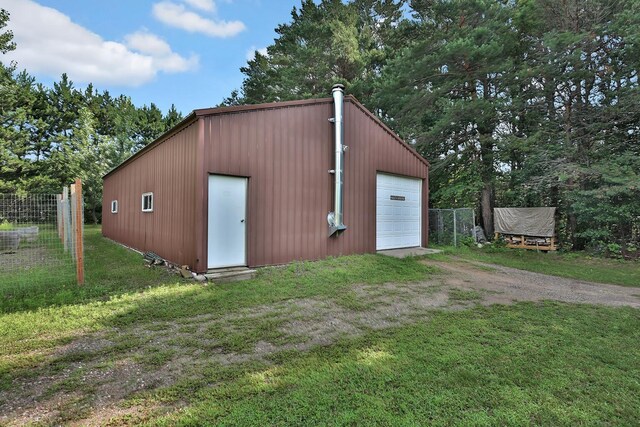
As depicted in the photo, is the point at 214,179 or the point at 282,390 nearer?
the point at 282,390

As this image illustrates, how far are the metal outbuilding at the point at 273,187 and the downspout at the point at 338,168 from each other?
0.9 inches

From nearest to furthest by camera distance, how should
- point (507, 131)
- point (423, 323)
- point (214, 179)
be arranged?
1. point (423, 323)
2. point (214, 179)
3. point (507, 131)

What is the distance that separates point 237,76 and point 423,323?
2173 cm

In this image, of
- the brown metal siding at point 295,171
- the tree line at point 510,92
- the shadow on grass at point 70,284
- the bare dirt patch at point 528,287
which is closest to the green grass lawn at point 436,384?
the bare dirt patch at point 528,287

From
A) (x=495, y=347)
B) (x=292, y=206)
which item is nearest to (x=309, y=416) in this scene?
(x=495, y=347)

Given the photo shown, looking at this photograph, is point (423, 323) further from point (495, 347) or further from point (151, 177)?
point (151, 177)

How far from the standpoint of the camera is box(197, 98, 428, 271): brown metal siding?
18.7 ft

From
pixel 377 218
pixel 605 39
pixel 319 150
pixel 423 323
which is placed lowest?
pixel 423 323

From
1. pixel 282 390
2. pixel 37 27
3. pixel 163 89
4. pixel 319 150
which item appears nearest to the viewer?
pixel 282 390

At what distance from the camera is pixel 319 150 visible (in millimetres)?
6977

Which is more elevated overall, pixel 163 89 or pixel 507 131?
pixel 163 89

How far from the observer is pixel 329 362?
8.20 feet

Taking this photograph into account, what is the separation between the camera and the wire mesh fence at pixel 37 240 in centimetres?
500

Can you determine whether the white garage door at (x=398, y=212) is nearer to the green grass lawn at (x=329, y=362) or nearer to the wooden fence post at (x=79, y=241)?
the green grass lawn at (x=329, y=362)
